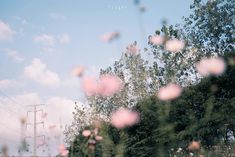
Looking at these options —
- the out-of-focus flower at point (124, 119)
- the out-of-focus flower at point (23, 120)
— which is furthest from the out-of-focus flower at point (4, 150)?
the out-of-focus flower at point (124, 119)

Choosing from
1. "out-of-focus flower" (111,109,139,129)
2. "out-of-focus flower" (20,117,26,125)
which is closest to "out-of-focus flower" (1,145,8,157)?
"out-of-focus flower" (20,117,26,125)

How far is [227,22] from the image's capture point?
94.3 ft

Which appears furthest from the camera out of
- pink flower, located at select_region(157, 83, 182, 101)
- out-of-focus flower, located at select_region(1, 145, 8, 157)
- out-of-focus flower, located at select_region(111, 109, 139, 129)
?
out-of-focus flower, located at select_region(111, 109, 139, 129)

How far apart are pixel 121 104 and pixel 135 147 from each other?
15.2 metres

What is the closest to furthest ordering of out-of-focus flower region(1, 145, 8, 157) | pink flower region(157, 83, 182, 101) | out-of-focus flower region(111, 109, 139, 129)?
1. out-of-focus flower region(1, 145, 8, 157)
2. pink flower region(157, 83, 182, 101)
3. out-of-focus flower region(111, 109, 139, 129)

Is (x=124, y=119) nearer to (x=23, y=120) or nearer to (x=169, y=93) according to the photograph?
(x=169, y=93)

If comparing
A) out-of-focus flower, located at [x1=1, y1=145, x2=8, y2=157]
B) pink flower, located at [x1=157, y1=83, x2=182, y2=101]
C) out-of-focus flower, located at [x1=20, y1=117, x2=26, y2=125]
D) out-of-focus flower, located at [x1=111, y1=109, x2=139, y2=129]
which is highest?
out-of-focus flower, located at [x1=20, y1=117, x2=26, y2=125]

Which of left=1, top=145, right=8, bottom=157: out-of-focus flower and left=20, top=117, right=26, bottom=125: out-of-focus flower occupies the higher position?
left=20, top=117, right=26, bottom=125: out-of-focus flower

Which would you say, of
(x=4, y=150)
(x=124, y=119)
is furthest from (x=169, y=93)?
(x=4, y=150)

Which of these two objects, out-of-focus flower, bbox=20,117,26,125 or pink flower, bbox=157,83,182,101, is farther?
out-of-focus flower, bbox=20,117,26,125

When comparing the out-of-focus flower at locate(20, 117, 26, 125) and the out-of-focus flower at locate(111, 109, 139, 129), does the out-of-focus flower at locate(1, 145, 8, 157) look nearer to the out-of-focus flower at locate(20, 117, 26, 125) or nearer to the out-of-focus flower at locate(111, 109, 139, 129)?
the out-of-focus flower at locate(20, 117, 26, 125)

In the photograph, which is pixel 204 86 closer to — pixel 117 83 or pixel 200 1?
pixel 200 1

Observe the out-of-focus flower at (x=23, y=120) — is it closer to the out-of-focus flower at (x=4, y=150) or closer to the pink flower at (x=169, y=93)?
the out-of-focus flower at (x=4, y=150)

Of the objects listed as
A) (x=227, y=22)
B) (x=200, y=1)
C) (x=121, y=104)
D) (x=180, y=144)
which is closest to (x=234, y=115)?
(x=180, y=144)
